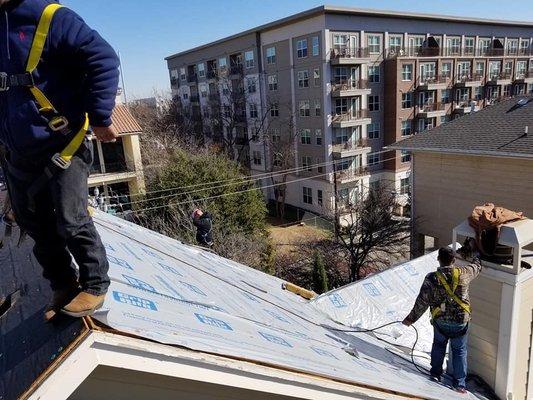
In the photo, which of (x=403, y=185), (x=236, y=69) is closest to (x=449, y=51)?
(x=403, y=185)

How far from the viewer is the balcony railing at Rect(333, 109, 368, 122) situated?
3014 cm

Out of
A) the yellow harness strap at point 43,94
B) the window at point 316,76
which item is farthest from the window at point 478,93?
the yellow harness strap at point 43,94

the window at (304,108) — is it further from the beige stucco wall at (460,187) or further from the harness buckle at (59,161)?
the harness buckle at (59,161)

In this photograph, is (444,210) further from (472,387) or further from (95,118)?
(95,118)

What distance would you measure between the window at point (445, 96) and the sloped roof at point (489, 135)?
729 inches

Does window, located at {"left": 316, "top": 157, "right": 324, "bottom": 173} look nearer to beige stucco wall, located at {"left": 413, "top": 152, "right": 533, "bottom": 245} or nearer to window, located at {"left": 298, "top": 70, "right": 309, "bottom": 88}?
window, located at {"left": 298, "top": 70, "right": 309, "bottom": 88}

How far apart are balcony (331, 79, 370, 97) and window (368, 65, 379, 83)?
40.7 inches

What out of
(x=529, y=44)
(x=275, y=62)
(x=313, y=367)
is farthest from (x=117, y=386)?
(x=529, y=44)

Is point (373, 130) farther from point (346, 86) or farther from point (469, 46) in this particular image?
point (469, 46)

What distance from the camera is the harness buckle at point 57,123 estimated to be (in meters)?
1.91

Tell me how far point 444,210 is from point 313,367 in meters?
15.7

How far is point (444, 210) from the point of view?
54.1 feet

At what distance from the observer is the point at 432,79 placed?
34000 millimetres

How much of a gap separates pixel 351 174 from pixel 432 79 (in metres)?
11.4
